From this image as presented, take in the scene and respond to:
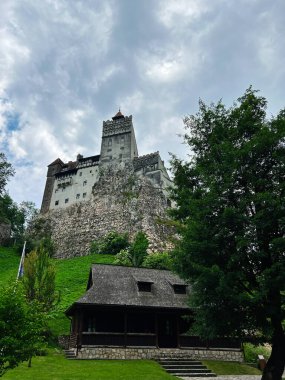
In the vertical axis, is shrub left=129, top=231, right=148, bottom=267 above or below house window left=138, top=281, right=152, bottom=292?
above

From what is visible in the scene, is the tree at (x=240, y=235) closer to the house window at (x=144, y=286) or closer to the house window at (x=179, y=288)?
the house window at (x=144, y=286)

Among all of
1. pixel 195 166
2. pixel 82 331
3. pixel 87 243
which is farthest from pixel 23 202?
pixel 195 166

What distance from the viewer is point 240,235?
14.6 m

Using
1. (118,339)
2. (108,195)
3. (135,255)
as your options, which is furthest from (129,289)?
(108,195)

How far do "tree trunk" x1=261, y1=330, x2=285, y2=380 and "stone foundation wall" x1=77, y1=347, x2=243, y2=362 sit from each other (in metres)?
9.75

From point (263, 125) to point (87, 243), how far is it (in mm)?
48973

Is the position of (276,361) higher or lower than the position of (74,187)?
lower

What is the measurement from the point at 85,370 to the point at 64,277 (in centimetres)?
2644

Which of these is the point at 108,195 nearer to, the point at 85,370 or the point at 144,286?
the point at 144,286

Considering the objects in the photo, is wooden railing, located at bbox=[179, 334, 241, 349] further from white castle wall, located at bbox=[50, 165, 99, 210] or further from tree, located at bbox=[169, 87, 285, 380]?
white castle wall, located at bbox=[50, 165, 99, 210]

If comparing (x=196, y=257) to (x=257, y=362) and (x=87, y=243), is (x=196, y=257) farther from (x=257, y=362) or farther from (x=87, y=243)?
(x=87, y=243)

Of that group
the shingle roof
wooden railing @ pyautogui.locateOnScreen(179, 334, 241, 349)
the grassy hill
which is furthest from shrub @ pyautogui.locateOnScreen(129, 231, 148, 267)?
wooden railing @ pyautogui.locateOnScreen(179, 334, 241, 349)

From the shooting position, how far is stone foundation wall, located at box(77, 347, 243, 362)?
21391 millimetres

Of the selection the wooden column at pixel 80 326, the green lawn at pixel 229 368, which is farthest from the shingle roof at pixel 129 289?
the green lawn at pixel 229 368
